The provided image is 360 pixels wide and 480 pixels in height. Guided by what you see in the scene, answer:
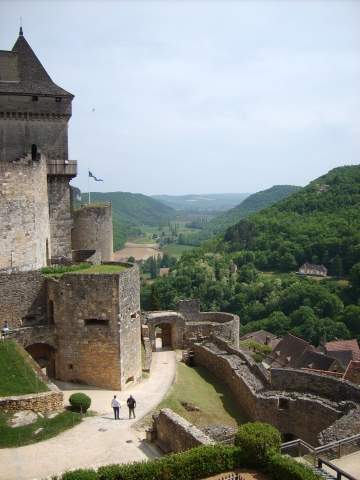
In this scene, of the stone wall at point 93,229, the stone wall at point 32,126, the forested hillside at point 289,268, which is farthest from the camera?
the forested hillside at point 289,268

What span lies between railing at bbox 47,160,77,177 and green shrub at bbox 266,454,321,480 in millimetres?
21382

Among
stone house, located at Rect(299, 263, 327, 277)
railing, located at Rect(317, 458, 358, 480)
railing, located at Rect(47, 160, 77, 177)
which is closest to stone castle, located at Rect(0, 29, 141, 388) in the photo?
railing, located at Rect(47, 160, 77, 177)

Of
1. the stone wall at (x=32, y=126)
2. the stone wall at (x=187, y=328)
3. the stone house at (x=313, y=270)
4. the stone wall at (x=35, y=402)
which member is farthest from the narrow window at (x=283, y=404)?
the stone house at (x=313, y=270)

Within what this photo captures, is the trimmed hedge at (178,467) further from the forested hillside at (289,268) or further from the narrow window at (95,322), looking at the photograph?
the forested hillside at (289,268)

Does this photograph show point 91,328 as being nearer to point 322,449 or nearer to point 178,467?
point 178,467

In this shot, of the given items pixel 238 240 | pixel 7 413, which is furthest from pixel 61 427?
pixel 238 240

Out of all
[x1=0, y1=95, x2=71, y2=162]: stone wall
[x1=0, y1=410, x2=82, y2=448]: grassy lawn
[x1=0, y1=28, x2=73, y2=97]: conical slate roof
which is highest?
[x1=0, y1=28, x2=73, y2=97]: conical slate roof

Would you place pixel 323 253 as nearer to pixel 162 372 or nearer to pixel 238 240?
pixel 238 240

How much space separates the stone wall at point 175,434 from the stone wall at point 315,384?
26.7 feet

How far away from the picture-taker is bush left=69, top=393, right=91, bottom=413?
20969mm

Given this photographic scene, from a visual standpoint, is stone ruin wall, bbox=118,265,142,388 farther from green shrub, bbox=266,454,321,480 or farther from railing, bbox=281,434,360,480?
green shrub, bbox=266,454,321,480

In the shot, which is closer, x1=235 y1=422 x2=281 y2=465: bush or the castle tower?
x1=235 y1=422 x2=281 y2=465: bush

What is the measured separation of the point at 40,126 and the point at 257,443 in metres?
22.6

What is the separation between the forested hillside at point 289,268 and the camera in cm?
7606
